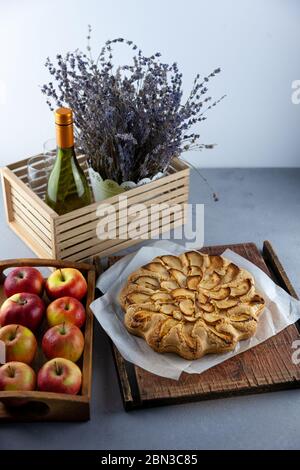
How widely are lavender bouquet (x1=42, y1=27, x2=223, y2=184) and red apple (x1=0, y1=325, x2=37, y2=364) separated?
1.55 ft

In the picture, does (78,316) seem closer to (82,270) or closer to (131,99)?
(82,270)

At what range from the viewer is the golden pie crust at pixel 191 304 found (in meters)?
1.47

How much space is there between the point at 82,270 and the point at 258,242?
51cm

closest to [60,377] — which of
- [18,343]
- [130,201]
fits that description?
[18,343]

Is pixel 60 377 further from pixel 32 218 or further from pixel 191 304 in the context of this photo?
pixel 32 218

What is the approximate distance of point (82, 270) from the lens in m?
1.68

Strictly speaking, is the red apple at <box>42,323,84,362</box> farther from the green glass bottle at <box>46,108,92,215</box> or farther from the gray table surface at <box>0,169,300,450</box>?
the green glass bottle at <box>46,108,92,215</box>

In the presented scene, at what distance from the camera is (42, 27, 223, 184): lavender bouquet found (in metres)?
1.65

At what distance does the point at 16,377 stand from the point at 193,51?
114 cm

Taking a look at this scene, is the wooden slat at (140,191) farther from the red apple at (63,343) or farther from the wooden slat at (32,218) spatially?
the red apple at (63,343)

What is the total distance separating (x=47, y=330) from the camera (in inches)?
59.7

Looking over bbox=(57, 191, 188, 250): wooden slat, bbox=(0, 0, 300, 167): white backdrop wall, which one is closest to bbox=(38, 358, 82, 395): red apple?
bbox=(57, 191, 188, 250): wooden slat
